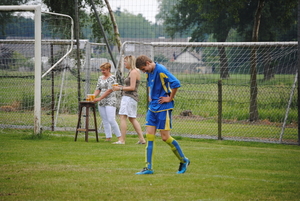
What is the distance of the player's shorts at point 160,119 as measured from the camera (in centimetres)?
730

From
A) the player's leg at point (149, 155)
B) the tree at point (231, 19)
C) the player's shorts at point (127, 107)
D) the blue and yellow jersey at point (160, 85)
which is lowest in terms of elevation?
the player's leg at point (149, 155)

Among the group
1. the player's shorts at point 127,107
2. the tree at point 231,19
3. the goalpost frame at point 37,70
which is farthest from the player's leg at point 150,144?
the tree at point 231,19

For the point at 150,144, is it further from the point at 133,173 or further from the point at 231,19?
the point at 231,19

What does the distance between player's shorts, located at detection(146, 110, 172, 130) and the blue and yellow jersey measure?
0.08m

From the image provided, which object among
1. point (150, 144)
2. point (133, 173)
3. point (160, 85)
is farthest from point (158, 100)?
point (133, 173)

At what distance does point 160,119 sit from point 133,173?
3.15 feet

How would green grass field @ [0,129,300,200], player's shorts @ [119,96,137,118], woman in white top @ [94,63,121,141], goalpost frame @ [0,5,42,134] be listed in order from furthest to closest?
goalpost frame @ [0,5,42,134], woman in white top @ [94,63,121,141], player's shorts @ [119,96,137,118], green grass field @ [0,129,300,200]

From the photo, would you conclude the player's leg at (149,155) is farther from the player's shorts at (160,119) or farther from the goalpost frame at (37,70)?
the goalpost frame at (37,70)

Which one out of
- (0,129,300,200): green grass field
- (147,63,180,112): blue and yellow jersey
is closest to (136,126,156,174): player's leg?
(0,129,300,200): green grass field

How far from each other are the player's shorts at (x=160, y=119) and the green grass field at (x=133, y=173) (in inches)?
29.9

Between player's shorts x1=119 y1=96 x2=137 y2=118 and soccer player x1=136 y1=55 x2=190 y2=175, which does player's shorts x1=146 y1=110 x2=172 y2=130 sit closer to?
soccer player x1=136 y1=55 x2=190 y2=175

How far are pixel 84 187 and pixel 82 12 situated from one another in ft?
46.7

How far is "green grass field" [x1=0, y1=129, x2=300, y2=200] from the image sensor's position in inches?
234

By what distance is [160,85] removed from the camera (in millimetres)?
7367
